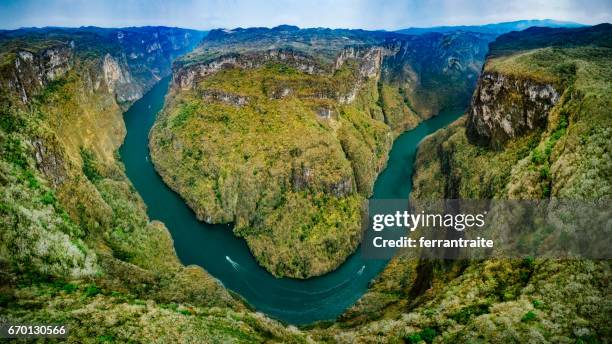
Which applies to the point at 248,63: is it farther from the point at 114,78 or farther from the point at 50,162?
the point at 114,78

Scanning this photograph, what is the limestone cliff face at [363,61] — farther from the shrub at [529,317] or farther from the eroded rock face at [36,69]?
the shrub at [529,317]

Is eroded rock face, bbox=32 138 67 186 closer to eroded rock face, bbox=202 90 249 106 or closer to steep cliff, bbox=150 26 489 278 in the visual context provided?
steep cliff, bbox=150 26 489 278

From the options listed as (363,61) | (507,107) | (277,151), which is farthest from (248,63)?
(507,107)

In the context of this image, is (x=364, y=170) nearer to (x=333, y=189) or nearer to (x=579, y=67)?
(x=333, y=189)

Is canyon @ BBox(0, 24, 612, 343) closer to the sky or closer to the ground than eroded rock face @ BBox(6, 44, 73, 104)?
closer to the ground

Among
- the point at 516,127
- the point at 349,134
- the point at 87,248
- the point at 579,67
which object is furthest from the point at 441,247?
the point at 349,134

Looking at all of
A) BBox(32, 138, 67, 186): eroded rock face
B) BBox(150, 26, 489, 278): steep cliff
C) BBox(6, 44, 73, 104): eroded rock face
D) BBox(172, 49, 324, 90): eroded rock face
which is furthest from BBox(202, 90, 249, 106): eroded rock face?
BBox(32, 138, 67, 186): eroded rock face
